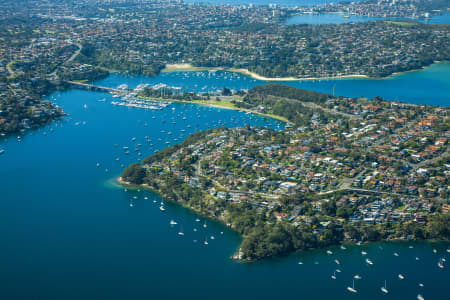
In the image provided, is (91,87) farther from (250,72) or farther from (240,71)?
(250,72)

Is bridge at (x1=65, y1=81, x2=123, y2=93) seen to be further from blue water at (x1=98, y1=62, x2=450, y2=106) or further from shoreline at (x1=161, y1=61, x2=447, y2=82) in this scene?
shoreline at (x1=161, y1=61, x2=447, y2=82)

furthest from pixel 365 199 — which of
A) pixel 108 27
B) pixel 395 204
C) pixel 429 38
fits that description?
pixel 108 27

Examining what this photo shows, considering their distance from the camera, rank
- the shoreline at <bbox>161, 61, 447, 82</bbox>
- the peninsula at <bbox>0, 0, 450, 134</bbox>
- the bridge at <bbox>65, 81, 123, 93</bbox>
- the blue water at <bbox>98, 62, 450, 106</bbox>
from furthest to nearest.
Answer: the shoreline at <bbox>161, 61, 447, 82</bbox> < the peninsula at <bbox>0, 0, 450, 134</bbox> < the bridge at <bbox>65, 81, 123, 93</bbox> < the blue water at <bbox>98, 62, 450, 106</bbox>

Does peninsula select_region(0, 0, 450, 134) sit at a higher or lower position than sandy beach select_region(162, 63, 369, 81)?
higher

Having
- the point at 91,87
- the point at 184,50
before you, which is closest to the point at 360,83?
the point at 184,50

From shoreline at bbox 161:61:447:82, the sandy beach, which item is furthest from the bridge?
the sandy beach

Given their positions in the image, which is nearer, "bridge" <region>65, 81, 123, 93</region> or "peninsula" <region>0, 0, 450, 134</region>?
"bridge" <region>65, 81, 123, 93</region>

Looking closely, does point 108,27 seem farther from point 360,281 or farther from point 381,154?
point 360,281
